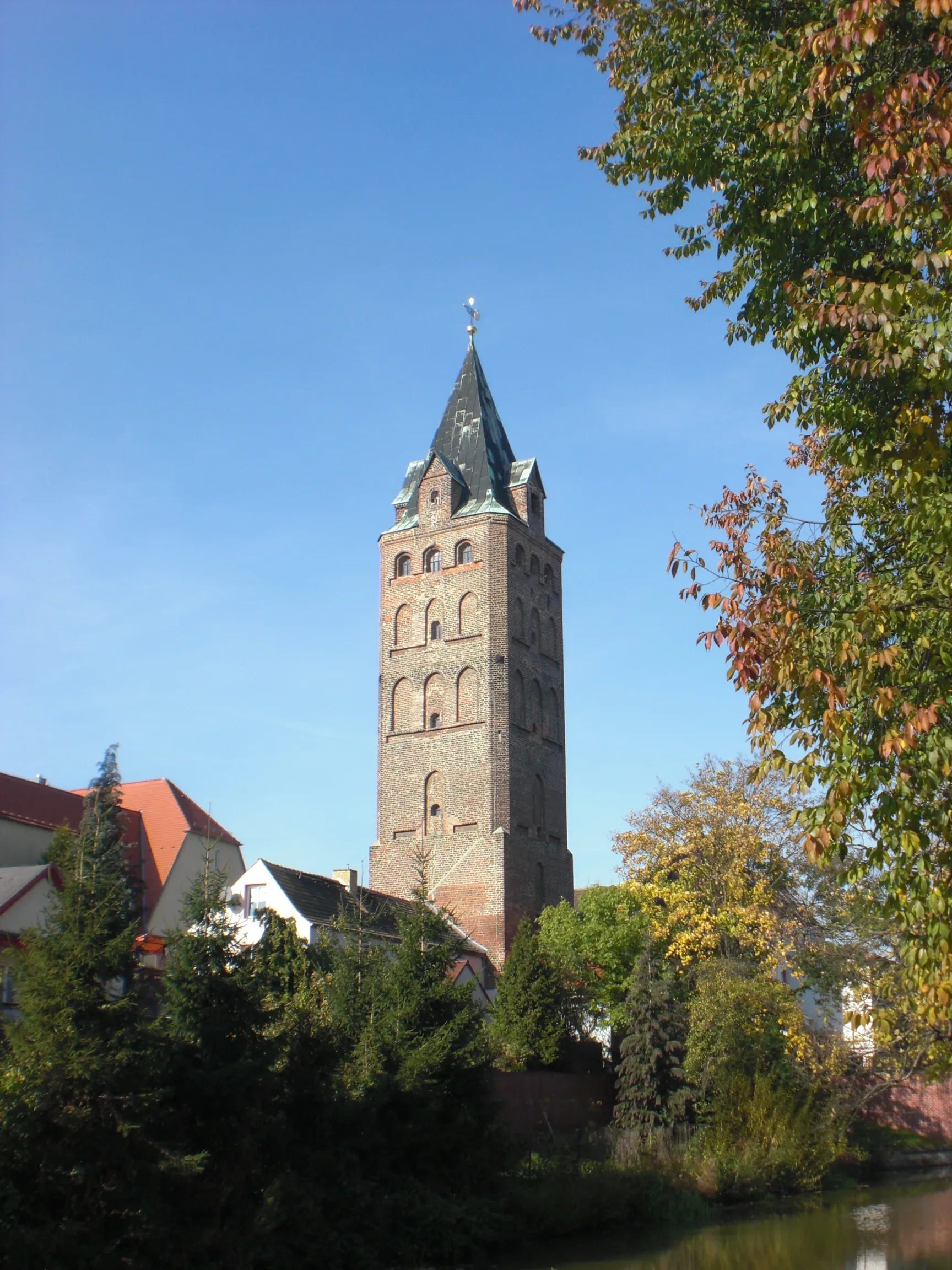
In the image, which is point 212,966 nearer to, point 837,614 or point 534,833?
point 837,614

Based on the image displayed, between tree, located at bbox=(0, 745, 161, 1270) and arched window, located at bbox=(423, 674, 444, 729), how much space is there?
1319 inches

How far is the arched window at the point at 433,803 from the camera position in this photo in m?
46.4

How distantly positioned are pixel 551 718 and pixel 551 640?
371cm

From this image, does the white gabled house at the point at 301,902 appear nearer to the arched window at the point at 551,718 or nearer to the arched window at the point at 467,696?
the arched window at the point at 467,696

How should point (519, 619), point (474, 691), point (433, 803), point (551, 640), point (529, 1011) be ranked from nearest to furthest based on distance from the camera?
point (529, 1011), point (433, 803), point (474, 691), point (519, 619), point (551, 640)

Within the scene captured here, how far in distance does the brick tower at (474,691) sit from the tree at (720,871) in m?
13.4

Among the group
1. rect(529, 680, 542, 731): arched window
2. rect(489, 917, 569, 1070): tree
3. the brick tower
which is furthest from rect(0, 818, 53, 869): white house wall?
rect(529, 680, 542, 731): arched window

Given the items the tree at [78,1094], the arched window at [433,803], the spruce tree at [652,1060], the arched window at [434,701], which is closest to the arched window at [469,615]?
the arched window at [434,701]

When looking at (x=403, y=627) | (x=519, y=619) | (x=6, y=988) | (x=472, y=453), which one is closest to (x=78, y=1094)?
(x=6, y=988)

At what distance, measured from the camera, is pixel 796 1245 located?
21.2m

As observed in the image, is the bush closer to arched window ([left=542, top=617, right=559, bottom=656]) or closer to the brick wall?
the brick wall

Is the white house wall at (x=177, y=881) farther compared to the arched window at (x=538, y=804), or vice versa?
the arched window at (x=538, y=804)

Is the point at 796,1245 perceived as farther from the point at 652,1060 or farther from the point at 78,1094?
the point at 78,1094

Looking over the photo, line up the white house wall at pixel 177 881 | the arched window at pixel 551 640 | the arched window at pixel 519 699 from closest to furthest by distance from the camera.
Result: the white house wall at pixel 177 881 → the arched window at pixel 519 699 → the arched window at pixel 551 640
